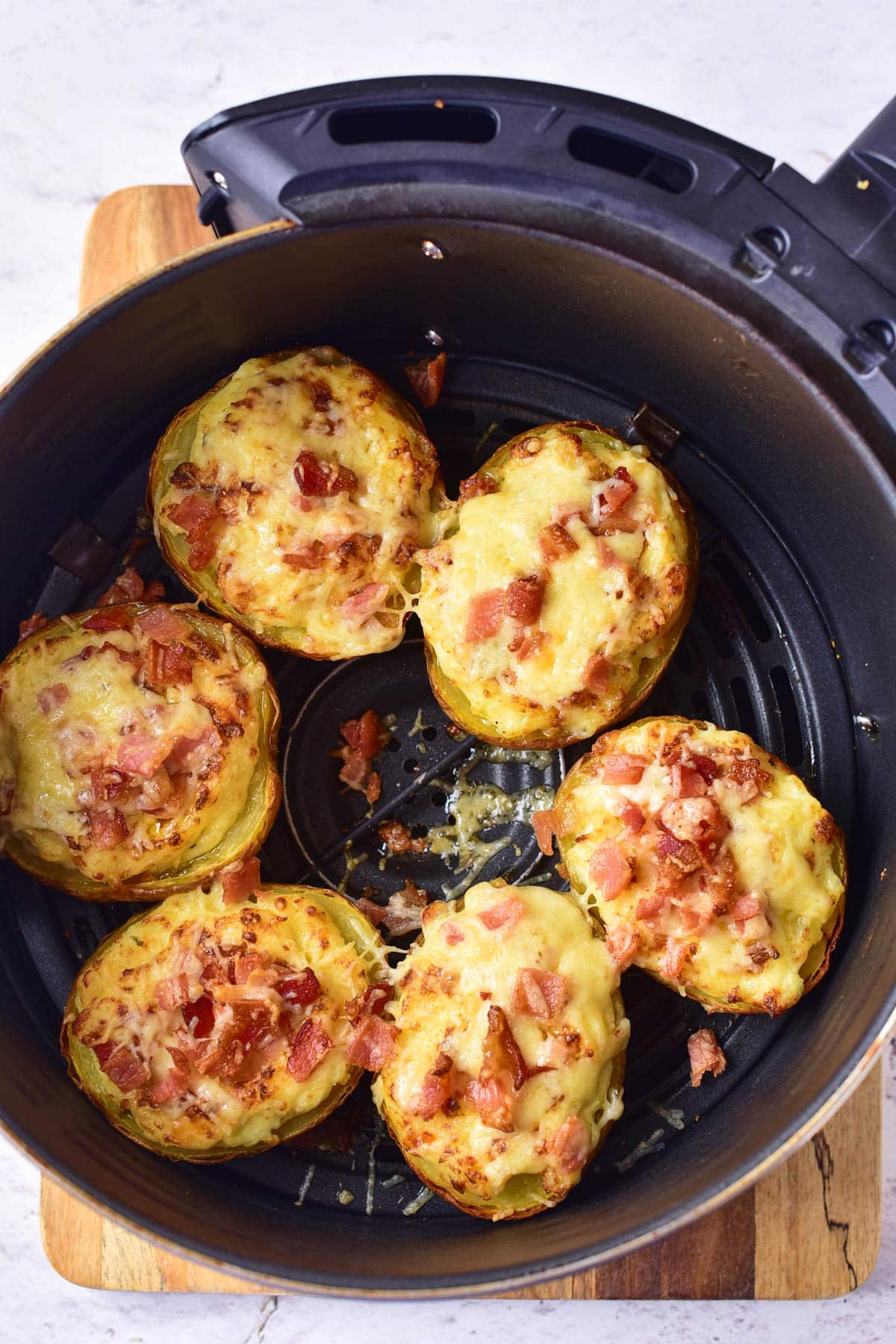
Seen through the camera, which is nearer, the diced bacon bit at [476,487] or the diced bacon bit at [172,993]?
the diced bacon bit at [172,993]

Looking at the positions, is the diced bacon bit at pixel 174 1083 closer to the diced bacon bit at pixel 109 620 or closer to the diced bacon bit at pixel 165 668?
the diced bacon bit at pixel 165 668

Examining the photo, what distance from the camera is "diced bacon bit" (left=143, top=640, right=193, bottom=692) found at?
9.09ft

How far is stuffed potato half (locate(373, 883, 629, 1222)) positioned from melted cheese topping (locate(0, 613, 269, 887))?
27.2 inches

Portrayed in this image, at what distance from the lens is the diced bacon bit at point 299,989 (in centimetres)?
272

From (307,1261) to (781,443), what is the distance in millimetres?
2164

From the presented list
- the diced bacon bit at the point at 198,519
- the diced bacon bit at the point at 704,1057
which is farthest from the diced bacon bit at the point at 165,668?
the diced bacon bit at the point at 704,1057

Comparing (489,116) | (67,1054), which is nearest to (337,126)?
(489,116)

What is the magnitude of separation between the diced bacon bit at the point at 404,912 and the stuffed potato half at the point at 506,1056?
0.31 metres

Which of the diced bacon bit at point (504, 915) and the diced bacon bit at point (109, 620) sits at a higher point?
the diced bacon bit at point (504, 915)

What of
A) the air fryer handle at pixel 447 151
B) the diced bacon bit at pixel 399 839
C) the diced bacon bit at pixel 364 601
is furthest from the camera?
the diced bacon bit at pixel 399 839

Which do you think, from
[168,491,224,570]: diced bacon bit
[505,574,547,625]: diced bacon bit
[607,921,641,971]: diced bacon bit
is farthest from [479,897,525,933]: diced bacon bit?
[168,491,224,570]: diced bacon bit

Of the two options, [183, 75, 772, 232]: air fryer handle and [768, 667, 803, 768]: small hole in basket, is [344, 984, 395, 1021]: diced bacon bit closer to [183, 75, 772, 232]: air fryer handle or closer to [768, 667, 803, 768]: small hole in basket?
[768, 667, 803, 768]: small hole in basket

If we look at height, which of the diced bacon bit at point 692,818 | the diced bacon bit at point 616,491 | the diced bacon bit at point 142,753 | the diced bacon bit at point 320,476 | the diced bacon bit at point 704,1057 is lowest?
the diced bacon bit at point 142,753

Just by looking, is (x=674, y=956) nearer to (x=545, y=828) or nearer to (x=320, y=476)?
(x=545, y=828)
